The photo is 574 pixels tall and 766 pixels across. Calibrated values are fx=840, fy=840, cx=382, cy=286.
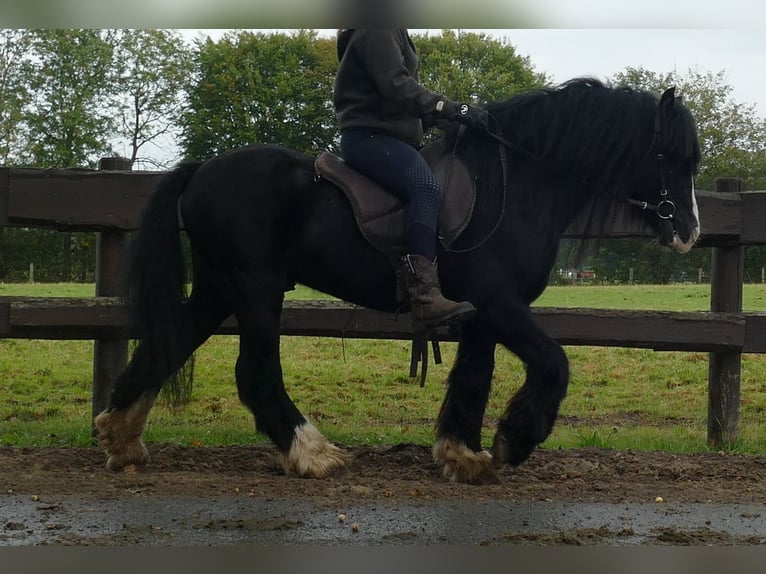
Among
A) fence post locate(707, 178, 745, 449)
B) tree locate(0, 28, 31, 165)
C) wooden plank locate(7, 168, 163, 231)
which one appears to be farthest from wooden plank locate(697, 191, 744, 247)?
tree locate(0, 28, 31, 165)

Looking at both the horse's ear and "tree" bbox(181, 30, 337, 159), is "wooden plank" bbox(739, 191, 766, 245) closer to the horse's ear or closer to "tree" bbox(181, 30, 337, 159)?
the horse's ear

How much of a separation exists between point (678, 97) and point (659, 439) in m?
3.09

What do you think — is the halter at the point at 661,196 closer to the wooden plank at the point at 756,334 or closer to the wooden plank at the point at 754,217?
the wooden plank at the point at 754,217

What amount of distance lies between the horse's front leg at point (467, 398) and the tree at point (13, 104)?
64.2 ft

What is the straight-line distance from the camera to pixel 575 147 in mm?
5254

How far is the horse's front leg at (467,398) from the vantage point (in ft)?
16.9

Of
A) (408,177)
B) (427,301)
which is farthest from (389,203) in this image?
(427,301)

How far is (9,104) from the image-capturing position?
77.0ft

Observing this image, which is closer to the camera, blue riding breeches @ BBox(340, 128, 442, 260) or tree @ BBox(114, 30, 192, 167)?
blue riding breeches @ BBox(340, 128, 442, 260)

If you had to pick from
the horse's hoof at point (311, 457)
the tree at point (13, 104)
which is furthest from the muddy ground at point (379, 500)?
the tree at point (13, 104)

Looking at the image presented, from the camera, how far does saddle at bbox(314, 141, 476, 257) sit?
5004 millimetres

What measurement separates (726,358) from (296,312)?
350 centimetres

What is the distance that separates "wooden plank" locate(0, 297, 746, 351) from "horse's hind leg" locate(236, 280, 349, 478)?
1.21m

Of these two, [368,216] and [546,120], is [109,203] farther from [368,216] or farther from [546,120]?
[546,120]
